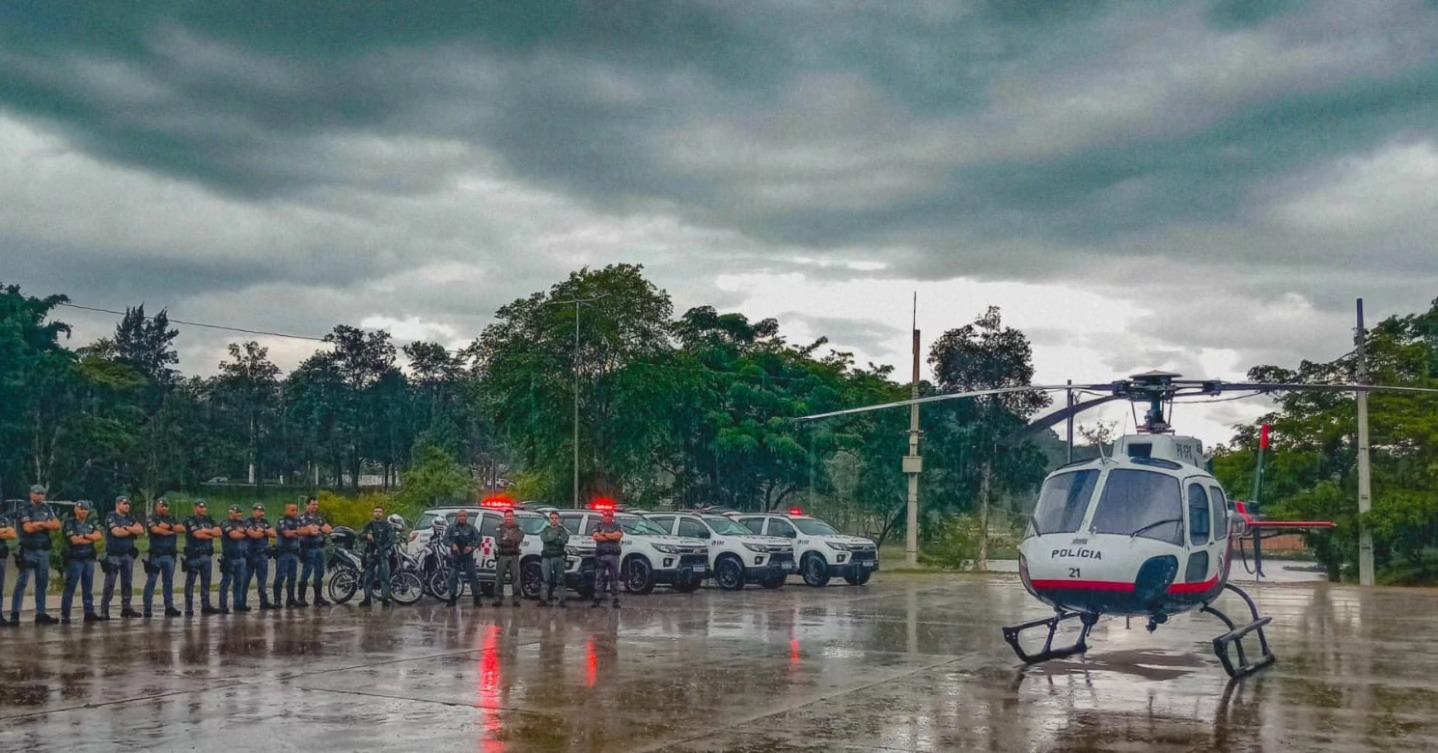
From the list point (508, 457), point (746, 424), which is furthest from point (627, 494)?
point (508, 457)

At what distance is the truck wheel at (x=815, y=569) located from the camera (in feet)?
88.9

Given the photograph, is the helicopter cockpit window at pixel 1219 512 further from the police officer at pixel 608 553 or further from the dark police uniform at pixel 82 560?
the dark police uniform at pixel 82 560

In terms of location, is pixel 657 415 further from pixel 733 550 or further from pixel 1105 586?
pixel 1105 586

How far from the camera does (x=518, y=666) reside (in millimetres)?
13336

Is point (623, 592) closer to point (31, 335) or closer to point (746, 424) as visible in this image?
point (746, 424)

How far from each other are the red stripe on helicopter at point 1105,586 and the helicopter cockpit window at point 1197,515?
46 cm

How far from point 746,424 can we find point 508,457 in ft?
142

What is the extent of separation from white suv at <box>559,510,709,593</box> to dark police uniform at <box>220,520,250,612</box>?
19.9 ft

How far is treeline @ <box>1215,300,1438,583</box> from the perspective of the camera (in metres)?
34.9

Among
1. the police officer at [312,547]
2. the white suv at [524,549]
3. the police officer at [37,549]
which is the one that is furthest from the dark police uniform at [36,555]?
the white suv at [524,549]

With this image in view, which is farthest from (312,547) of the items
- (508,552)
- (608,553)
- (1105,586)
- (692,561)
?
(1105,586)

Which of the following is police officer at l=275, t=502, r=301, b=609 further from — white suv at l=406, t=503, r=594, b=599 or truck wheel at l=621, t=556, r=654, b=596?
truck wheel at l=621, t=556, r=654, b=596

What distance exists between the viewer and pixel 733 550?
25953mm

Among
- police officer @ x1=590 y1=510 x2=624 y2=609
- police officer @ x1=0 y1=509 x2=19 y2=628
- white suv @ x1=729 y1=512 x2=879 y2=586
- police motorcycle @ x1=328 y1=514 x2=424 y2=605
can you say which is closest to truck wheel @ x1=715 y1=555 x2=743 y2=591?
white suv @ x1=729 y1=512 x2=879 y2=586
